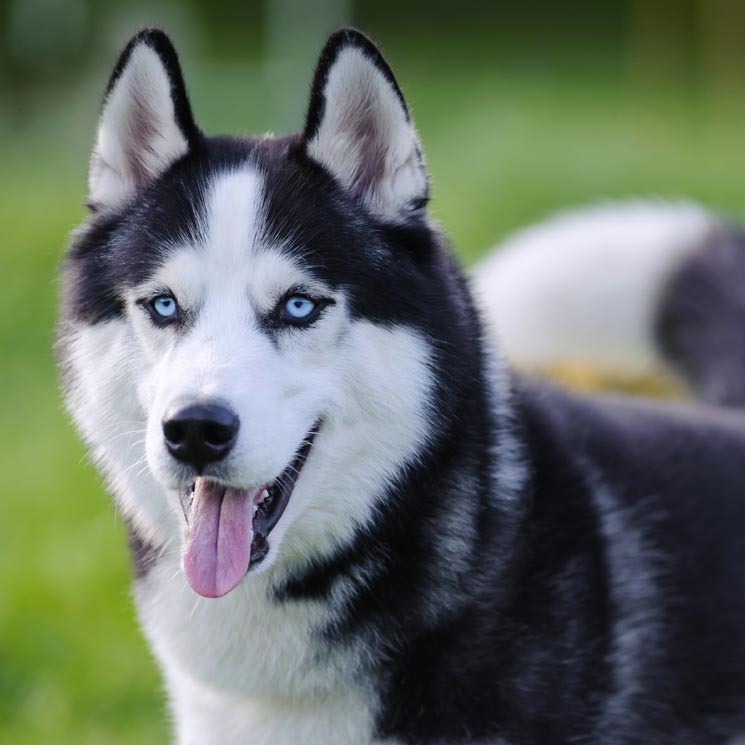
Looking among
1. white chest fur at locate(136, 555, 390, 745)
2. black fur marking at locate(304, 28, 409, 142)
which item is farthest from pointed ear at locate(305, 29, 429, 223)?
white chest fur at locate(136, 555, 390, 745)

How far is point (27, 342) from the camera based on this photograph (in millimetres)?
8312

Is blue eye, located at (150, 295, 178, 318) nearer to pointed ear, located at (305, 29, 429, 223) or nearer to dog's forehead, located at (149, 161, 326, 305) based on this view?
dog's forehead, located at (149, 161, 326, 305)

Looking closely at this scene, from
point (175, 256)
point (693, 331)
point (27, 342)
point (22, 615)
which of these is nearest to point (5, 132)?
point (27, 342)

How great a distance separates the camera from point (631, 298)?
4609 millimetres

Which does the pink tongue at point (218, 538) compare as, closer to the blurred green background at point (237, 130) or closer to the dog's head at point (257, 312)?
the dog's head at point (257, 312)

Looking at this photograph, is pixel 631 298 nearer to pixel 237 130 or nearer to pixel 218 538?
pixel 218 538

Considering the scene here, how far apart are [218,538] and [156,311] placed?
524mm

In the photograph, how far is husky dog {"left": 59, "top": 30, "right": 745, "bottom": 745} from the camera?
8.61 feet

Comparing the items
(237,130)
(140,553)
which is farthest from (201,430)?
(237,130)

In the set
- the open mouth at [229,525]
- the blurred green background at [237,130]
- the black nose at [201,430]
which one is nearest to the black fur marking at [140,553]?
the blurred green background at [237,130]

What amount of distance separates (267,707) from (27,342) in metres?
5.93

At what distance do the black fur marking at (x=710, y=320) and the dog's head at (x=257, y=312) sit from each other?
1747 millimetres

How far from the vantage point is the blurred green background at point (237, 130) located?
4.51 m

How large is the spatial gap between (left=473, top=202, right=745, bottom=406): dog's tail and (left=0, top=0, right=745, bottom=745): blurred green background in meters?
1.84
